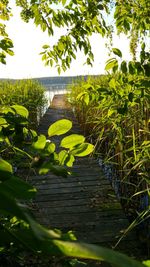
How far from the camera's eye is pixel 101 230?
2713 mm

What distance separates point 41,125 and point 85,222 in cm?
580

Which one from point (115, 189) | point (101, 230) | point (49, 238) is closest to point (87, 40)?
point (101, 230)

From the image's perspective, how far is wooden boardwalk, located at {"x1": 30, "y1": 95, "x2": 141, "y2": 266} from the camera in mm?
2643

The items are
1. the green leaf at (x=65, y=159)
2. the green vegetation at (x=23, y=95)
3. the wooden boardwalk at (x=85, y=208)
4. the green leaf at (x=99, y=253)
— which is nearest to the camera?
the green leaf at (x=99, y=253)

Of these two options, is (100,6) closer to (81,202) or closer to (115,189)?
(81,202)

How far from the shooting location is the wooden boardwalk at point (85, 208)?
2.64m

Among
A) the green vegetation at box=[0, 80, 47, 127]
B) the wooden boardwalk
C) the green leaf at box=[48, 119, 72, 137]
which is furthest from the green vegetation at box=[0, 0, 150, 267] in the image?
the green vegetation at box=[0, 80, 47, 127]

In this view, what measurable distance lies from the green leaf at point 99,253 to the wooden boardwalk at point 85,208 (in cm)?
230

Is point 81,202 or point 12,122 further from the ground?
point 12,122

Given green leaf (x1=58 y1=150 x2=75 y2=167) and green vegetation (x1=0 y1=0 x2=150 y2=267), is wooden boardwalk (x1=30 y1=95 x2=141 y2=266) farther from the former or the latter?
green leaf (x1=58 y1=150 x2=75 y2=167)

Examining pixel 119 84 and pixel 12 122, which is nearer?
pixel 12 122

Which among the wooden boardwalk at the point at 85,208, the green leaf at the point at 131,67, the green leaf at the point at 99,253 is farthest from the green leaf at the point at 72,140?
the wooden boardwalk at the point at 85,208

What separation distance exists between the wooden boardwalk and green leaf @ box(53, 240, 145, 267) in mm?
2303

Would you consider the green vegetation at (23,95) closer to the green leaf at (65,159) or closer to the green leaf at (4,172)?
the green leaf at (65,159)
